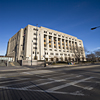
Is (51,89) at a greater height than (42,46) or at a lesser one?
lesser

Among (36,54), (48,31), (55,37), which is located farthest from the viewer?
(55,37)

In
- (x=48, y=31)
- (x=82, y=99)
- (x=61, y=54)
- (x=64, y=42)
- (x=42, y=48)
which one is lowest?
(x=82, y=99)

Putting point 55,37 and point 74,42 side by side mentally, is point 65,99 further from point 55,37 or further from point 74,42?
point 74,42

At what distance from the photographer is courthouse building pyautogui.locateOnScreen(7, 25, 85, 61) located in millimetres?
49875

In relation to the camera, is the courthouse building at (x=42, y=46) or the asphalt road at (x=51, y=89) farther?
the courthouse building at (x=42, y=46)

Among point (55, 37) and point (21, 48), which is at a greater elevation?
point (55, 37)

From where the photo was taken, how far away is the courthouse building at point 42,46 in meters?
49.9

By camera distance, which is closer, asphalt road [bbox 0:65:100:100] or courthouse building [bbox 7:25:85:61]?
asphalt road [bbox 0:65:100:100]

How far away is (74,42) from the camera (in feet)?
250

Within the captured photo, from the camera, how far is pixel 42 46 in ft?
178

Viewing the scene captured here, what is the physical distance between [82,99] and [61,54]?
60.6m

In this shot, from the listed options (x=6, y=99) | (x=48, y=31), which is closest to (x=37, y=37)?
(x=48, y=31)

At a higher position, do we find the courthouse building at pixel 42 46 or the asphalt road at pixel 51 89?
the courthouse building at pixel 42 46

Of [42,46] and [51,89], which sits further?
[42,46]
